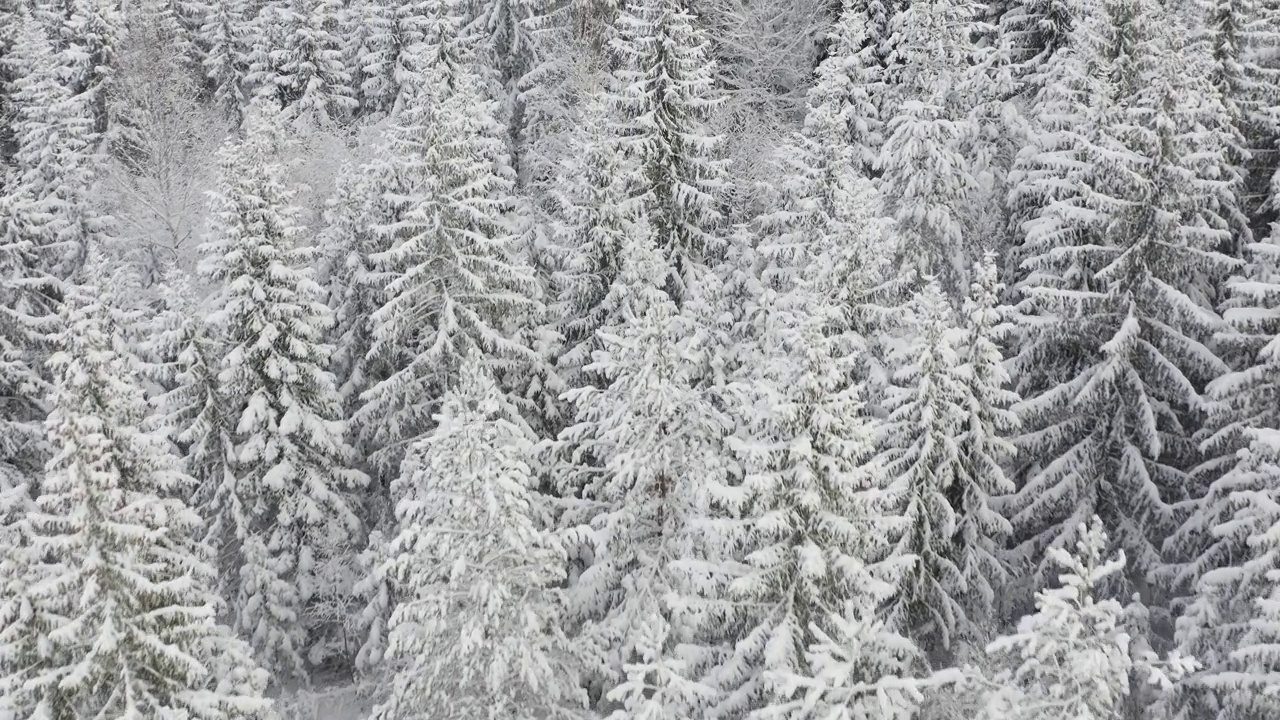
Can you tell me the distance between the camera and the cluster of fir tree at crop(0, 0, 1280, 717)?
46.2 ft

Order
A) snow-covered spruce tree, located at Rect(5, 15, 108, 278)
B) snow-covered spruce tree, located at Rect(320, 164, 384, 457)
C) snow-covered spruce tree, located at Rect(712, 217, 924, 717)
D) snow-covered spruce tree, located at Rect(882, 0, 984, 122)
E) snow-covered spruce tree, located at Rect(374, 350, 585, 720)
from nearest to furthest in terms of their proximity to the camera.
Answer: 1. snow-covered spruce tree, located at Rect(712, 217, 924, 717)
2. snow-covered spruce tree, located at Rect(374, 350, 585, 720)
3. snow-covered spruce tree, located at Rect(882, 0, 984, 122)
4. snow-covered spruce tree, located at Rect(320, 164, 384, 457)
5. snow-covered spruce tree, located at Rect(5, 15, 108, 278)

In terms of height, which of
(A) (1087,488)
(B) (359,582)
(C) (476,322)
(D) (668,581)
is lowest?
(B) (359,582)

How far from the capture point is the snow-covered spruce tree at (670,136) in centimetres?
2128

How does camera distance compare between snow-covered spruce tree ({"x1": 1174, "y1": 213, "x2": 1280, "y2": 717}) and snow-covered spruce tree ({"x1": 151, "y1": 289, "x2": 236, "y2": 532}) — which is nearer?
snow-covered spruce tree ({"x1": 1174, "y1": 213, "x2": 1280, "y2": 717})

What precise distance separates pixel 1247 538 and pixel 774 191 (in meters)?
12.3

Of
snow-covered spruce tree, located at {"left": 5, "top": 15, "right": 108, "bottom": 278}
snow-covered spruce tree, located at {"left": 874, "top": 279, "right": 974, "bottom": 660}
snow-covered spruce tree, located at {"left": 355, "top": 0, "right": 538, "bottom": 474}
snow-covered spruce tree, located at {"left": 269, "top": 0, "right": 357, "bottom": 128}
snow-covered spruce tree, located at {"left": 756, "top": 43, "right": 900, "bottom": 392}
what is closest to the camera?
snow-covered spruce tree, located at {"left": 874, "top": 279, "right": 974, "bottom": 660}

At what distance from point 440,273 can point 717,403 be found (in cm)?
662

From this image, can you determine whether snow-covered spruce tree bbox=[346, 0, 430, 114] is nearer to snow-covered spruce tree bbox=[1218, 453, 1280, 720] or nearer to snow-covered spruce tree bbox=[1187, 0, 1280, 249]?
snow-covered spruce tree bbox=[1187, 0, 1280, 249]

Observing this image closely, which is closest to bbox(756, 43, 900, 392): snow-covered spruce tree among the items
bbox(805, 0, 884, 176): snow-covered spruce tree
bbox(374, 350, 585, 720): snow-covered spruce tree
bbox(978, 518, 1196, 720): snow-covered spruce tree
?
bbox(805, 0, 884, 176): snow-covered spruce tree

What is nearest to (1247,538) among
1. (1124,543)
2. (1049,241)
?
(1124,543)

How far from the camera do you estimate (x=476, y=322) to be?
19.8 meters

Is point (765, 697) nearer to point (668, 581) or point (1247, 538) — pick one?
point (668, 581)

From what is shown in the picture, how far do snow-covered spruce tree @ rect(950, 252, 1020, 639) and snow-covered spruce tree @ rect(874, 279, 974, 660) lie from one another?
0.64ft

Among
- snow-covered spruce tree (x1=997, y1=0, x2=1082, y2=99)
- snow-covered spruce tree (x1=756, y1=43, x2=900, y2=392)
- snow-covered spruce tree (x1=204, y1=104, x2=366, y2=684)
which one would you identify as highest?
snow-covered spruce tree (x1=997, y1=0, x2=1082, y2=99)
